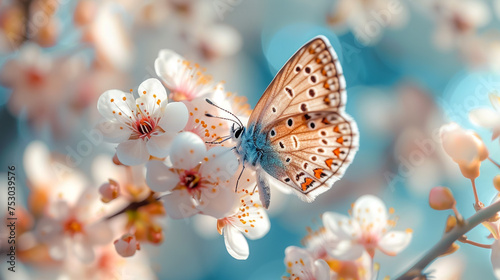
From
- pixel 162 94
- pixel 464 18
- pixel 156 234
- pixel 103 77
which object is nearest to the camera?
pixel 162 94

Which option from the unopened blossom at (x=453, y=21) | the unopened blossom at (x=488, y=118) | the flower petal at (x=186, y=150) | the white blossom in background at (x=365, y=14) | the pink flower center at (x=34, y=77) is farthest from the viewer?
the unopened blossom at (x=453, y=21)

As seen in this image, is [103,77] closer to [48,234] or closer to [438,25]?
[48,234]

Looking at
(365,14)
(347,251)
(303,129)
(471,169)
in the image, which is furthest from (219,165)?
(365,14)

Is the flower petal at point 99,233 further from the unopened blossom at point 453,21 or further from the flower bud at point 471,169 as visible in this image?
the unopened blossom at point 453,21

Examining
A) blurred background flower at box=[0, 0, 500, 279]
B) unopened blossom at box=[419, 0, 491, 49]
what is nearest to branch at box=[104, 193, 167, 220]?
blurred background flower at box=[0, 0, 500, 279]

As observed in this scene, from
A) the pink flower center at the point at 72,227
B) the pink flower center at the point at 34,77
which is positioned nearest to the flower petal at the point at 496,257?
the pink flower center at the point at 72,227

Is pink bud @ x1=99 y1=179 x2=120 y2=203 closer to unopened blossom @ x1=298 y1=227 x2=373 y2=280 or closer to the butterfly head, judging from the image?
the butterfly head

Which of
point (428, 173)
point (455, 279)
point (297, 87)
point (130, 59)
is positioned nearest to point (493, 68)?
point (428, 173)
